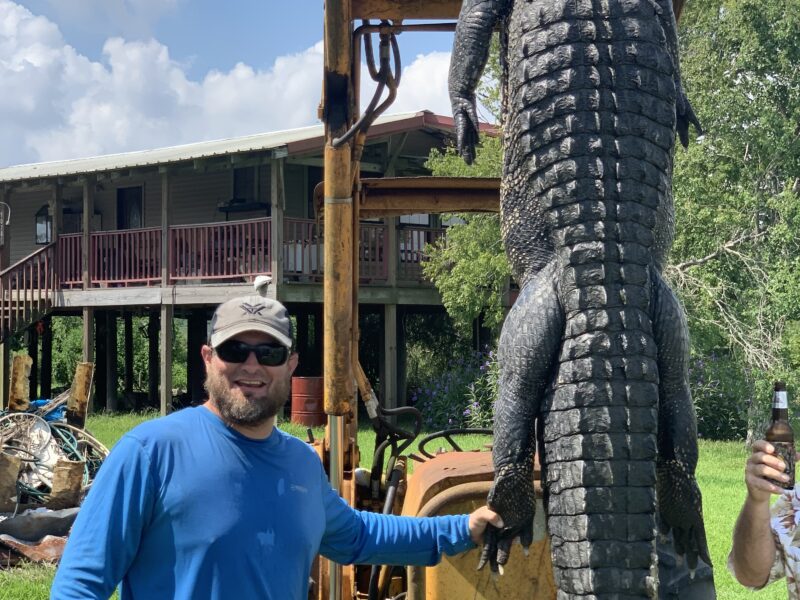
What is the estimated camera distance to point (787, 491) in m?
2.77

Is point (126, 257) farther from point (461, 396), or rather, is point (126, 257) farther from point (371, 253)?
point (461, 396)

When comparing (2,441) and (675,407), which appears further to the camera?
(2,441)

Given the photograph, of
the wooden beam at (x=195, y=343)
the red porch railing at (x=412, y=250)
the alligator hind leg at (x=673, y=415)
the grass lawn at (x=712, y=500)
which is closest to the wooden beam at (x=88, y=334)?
the grass lawn at (x=712, y=500)

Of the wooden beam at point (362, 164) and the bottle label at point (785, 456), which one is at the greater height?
the wooden beam at point (362, 164)

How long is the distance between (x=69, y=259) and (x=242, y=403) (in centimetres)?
1739

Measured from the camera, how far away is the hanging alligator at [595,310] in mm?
1945

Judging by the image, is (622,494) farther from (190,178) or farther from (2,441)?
(190,178)

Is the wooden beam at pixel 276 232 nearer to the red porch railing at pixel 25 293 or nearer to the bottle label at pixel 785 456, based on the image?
the red porch railing at pixel 25 293

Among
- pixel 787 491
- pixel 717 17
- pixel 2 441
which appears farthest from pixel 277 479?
pixel 717 17

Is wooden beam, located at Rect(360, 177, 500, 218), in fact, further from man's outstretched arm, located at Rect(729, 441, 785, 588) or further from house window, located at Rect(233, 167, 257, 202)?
house window, located at Rect(233, 167, 257, 202)

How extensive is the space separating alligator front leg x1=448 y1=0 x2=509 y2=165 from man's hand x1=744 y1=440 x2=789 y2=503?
120 cm

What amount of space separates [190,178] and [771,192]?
39.4 feet

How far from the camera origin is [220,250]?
1603 cm

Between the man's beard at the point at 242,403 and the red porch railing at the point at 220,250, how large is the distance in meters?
13.0
